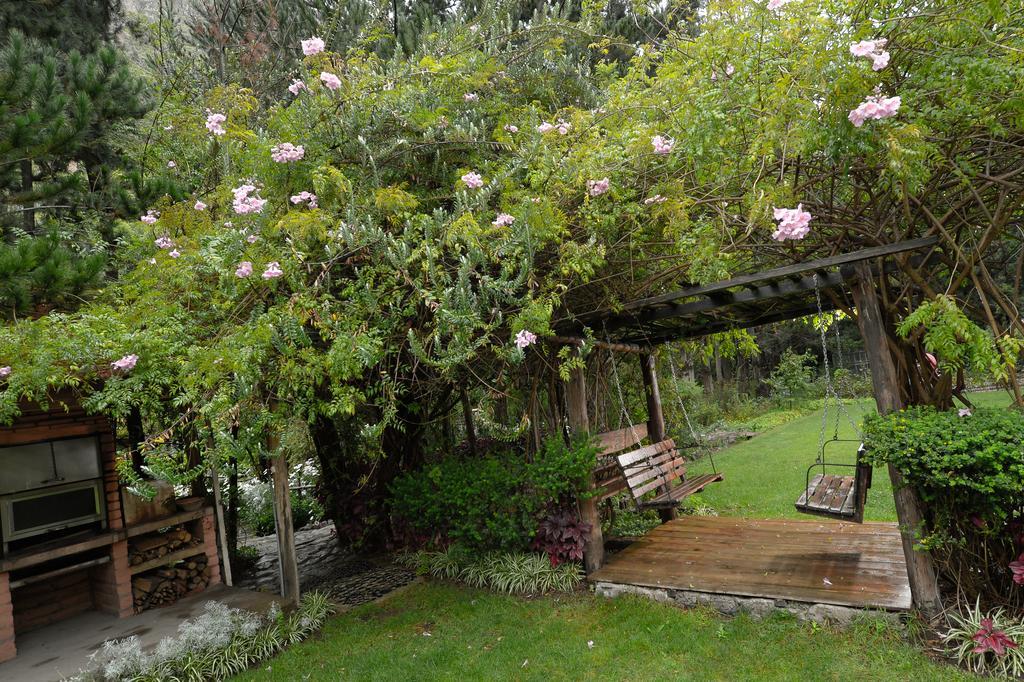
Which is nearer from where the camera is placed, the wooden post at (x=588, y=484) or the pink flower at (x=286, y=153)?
the pink flower at (x=286, y=153)

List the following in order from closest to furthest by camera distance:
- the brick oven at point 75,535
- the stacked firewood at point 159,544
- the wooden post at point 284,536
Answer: the brick oven at point 75,535 → the wooden post at point 284,536 → the stacked firewood at point 159,544

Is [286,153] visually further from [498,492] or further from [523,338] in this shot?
[498,492]

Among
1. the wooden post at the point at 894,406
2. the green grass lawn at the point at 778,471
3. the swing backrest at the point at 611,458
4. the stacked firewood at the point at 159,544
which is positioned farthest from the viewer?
the green grass lawn at the point at 778,471

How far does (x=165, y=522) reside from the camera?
586 cm

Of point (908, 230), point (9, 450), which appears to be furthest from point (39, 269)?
point (908, 230)

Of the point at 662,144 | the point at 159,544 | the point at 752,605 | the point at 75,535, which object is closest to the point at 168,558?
the point at 159,544

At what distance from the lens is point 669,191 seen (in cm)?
420

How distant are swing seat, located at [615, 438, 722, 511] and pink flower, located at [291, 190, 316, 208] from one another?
3.58 meters

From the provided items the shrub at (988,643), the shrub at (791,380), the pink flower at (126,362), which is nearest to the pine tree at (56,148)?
the pink flower at (126,362)

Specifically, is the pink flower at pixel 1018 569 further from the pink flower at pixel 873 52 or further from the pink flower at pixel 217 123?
the pink flower at pixel 217 123

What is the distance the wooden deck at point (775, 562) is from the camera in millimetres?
4227

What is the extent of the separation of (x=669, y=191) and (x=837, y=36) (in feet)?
4.35

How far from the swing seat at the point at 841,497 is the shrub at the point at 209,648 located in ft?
14.0

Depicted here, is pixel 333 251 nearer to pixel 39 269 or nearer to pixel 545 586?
pixel 39 269
